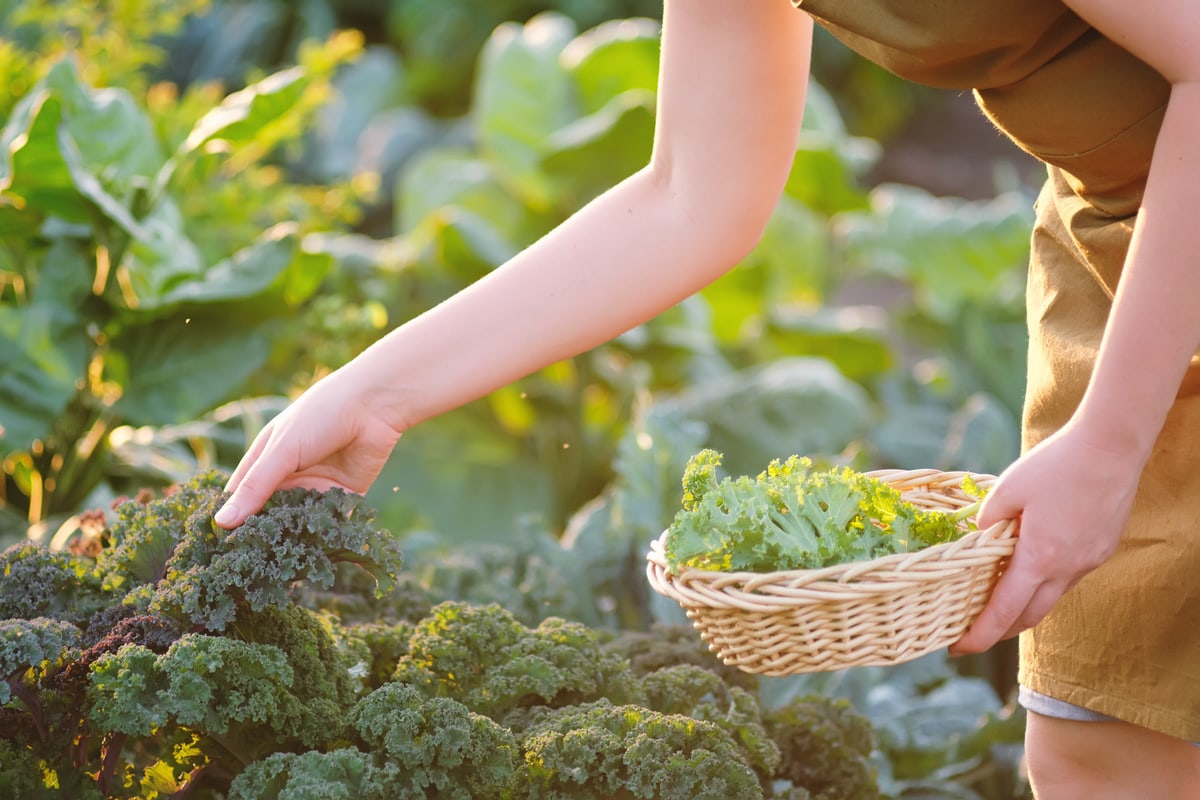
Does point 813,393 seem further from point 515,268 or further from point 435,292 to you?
point 515,268

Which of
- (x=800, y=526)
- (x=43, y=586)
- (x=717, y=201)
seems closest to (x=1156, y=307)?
(x=800, y=526)

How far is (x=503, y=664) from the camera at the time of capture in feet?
5.66

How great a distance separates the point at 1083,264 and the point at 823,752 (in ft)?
2.62

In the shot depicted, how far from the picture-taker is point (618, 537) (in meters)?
2.77

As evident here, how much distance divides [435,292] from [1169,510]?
2.88 m

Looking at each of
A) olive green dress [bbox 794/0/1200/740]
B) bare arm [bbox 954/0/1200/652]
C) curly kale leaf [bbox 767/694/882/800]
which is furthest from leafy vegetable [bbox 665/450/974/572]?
curly kale leaf [bbox 767/694/882/800]

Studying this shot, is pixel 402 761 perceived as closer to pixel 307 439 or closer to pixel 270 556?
pixel 270 556

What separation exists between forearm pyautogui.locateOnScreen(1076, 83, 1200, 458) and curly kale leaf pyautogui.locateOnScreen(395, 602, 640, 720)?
2.62 ft

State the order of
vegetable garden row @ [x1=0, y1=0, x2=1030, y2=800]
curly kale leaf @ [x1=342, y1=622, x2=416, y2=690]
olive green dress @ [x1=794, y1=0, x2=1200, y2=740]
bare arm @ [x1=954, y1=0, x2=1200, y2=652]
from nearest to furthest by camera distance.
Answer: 1. bare arm @ [x1=954, y1=0, x2=1200, y2=652]
2. olive green dress @ [x1=794, y1=0, x2=1200, y2=740]
3. vegetable garden row @ [x1=0, y1=0, x2=1030, y2=800]
4. curly kale leaf @ [x1=342, y1=622, x2=416, y2=690]

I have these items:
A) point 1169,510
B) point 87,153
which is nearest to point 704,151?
point 1169,510

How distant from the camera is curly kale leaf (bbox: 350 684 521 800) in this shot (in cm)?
148

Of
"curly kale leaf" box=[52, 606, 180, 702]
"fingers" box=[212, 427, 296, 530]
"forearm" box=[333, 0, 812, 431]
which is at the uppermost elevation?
"forearm" box=[333, 0, 812, 431]

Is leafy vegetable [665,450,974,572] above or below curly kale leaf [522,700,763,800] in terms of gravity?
above

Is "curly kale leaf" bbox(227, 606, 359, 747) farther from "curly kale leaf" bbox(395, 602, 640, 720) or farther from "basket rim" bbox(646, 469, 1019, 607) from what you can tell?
"basket rim" bbox(646, 469, 1019, 607)
